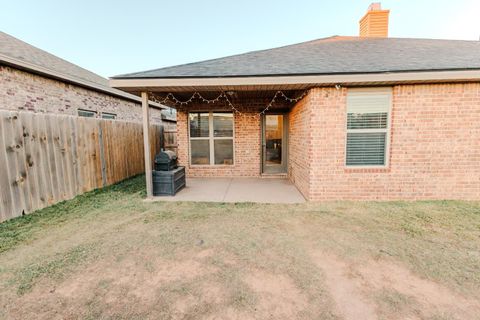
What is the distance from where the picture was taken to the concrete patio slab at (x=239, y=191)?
5361 mm

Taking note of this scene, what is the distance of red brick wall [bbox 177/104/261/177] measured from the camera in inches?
307

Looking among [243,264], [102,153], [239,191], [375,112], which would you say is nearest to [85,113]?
[102,153]

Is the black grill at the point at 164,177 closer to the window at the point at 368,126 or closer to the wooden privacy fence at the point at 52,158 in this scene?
the wooden privacy fence at the point at 52,158

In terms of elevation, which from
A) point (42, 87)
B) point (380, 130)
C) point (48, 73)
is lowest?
point (380, 130)

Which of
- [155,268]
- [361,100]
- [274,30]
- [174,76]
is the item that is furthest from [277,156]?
[274,30]

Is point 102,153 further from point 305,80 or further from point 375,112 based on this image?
point 375,112

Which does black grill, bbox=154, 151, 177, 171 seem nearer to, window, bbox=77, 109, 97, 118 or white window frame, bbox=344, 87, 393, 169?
white window frame, bbox=344, 87, 393, 169

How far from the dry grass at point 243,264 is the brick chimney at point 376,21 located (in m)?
6.56

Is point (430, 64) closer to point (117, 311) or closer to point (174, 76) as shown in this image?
A: point (174, 76)

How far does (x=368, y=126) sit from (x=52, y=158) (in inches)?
269

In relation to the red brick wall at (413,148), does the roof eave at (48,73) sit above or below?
above

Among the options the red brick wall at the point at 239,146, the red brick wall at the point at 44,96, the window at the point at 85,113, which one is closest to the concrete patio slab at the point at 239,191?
the red brick wall at the point at 239,146

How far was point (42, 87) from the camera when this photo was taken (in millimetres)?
6516

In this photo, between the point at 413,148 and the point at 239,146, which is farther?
the point at 239,146
